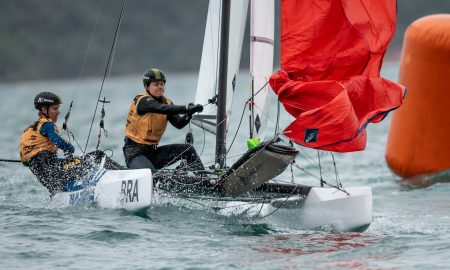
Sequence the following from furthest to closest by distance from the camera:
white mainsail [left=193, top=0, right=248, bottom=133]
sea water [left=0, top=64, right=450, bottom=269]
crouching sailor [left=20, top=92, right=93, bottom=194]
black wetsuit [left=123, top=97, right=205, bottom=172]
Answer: white mainsail [left=193, top=0, right=248, bottom=133], crouching sailor [left=20, top=92, right=93, bottom=194], black wetsuit [left=123, top=97, right=205, bottom=172], sea water [left=0, top=64, right=450, bottom=269]

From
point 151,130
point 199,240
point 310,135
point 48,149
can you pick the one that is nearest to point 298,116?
point 310,135

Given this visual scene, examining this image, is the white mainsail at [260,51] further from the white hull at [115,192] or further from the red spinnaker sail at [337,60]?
the white hull at [115,192]

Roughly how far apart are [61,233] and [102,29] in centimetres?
4835

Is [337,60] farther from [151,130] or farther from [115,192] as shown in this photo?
[115,192]

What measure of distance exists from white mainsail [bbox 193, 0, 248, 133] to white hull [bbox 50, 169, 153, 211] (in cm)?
97

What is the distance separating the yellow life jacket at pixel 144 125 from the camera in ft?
23.6

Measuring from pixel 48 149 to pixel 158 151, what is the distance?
834 millimetres

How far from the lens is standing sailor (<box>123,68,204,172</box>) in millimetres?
7141

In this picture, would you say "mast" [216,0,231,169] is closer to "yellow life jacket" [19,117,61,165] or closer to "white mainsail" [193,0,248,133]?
"white mainsail" [193,0,248,133]

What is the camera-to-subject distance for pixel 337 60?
21.8 feet

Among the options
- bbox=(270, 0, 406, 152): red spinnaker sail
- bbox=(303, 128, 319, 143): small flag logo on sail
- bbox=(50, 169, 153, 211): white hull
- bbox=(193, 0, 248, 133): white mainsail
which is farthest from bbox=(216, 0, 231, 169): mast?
bbox=(303, 128, 319, 143): small flag logo on sail

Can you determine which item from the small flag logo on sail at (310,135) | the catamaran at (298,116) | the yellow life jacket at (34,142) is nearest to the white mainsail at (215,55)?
the catamaran at (298,116)

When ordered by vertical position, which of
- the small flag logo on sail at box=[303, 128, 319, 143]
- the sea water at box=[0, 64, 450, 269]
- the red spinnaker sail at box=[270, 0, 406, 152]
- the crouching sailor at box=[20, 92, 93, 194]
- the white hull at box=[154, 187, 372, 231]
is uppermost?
the red spinnaker sail at box=[270, 0, 406, 152]

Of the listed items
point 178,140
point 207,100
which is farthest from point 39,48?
point 207,100
